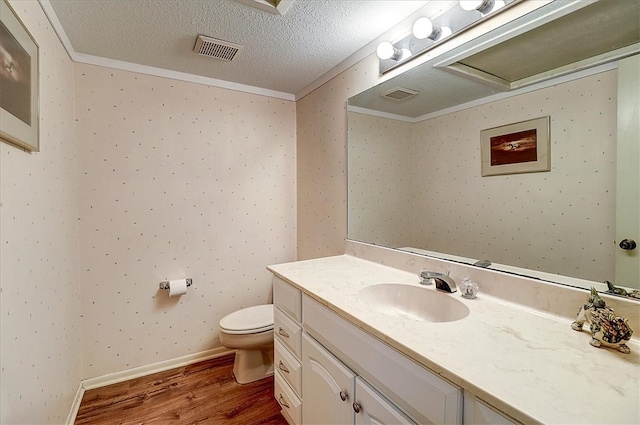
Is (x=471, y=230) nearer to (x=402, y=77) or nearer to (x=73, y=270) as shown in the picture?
(x=402, y=77)

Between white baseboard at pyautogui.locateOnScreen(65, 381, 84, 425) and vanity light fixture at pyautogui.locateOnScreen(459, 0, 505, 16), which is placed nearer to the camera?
vanity light fixture at pyautogui.locateOnScreen(459, 0, 505, 16)

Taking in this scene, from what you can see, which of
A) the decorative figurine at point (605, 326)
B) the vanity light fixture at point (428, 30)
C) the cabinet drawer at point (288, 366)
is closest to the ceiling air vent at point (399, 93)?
the vanity light fixture at point (428, 30)

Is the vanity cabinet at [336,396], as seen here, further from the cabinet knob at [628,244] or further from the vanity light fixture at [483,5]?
the vanity light fixture at [483,5]

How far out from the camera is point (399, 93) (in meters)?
1.58

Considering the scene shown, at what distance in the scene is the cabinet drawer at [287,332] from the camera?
1376 mm

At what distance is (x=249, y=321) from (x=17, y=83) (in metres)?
1.67

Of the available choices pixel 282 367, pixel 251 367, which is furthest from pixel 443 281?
pixel 251 367

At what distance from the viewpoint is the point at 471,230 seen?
125 cm

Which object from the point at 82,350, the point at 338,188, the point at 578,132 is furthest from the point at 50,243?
the point at 578,132

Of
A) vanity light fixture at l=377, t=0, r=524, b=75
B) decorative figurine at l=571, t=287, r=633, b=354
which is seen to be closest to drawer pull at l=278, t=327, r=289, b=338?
decorative figurine at l=571, t=287, r=633, b=354

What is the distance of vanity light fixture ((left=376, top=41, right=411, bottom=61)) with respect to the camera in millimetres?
1500

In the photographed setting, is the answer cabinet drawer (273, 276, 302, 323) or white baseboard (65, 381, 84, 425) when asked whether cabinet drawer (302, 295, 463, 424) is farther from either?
white baseboard (65, 381, 84, 425)

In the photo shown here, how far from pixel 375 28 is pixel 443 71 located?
0.48m

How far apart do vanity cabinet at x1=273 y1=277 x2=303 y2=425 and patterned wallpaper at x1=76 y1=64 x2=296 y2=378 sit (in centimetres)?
88
